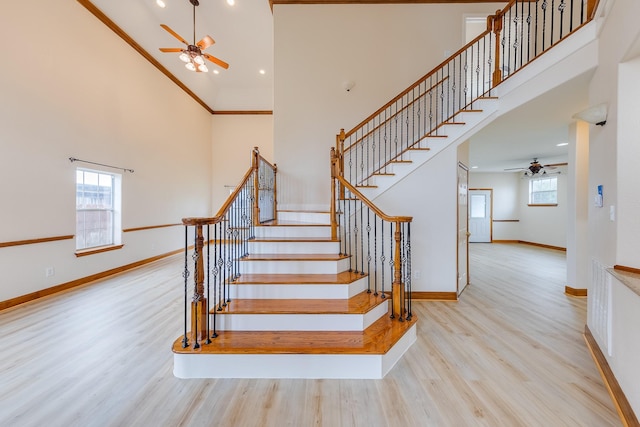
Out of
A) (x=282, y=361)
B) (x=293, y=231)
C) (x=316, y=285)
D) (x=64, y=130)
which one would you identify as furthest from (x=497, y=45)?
(x=64, y=130)

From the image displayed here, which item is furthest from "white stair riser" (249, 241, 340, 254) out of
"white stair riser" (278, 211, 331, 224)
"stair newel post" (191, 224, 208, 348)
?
"stair newel post" (191, 224, 208, 348)

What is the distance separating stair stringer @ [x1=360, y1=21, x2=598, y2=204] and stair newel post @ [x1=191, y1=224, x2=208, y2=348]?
2.59 m

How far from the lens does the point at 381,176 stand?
407cm

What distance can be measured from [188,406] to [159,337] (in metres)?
1.21

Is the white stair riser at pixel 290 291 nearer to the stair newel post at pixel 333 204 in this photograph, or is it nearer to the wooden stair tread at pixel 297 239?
the wooden stair tread at pixel 297 239

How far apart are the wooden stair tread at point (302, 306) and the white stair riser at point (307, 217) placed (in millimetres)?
1585

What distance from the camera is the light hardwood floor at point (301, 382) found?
1773mm

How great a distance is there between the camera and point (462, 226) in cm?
Result: 456

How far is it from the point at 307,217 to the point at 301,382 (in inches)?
104

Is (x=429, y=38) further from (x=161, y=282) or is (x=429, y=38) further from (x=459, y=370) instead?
(x=161, y=282)

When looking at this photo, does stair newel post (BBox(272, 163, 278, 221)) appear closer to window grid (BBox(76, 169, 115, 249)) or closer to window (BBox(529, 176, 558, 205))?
window grid (BBox(76, 169, 115, 249))

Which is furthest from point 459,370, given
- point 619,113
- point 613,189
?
point 619,113

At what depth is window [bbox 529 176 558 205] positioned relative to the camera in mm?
8859

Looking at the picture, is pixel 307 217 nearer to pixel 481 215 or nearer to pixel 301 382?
pixel 301 382
